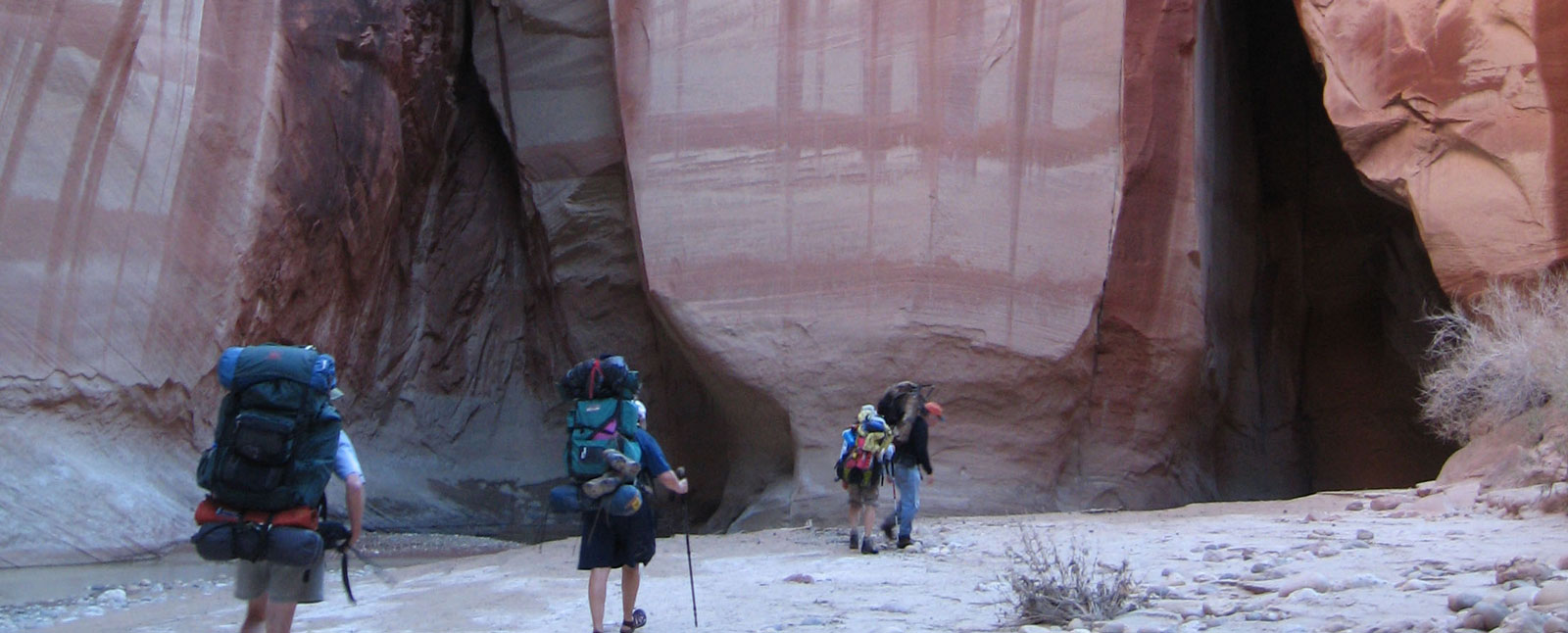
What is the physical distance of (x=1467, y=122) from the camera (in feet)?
35.3

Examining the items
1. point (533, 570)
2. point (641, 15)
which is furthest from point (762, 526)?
point (641, 15)

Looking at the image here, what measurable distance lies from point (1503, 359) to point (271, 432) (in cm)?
888

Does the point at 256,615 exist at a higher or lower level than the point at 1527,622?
lower

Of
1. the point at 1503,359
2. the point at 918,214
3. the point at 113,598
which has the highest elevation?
the point at 918,214

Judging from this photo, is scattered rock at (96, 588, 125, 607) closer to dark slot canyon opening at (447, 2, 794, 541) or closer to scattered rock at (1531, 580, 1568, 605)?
dark slot canyon opening at (447, 2, 794, 541)

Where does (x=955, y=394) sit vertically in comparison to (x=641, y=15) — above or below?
below

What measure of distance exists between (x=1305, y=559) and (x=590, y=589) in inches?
121

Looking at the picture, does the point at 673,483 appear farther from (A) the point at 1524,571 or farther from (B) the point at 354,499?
(A) the point at 1524,571

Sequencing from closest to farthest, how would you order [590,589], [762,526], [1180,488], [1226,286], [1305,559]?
[590,589], [1305,559], [762,526], [1180,488], [1226,286]

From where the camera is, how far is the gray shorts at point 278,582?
4.10 meters

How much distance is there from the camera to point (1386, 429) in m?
17.0

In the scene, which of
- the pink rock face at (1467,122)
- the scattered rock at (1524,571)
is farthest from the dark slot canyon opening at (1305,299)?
the scattered rock at (1524,571)

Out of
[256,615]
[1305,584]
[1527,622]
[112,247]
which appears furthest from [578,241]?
[1527,622]

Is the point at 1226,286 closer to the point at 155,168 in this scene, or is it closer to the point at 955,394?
the point at 955,394
